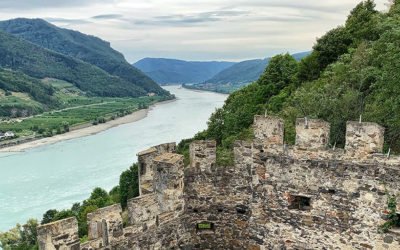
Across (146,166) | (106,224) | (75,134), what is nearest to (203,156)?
(146,166)

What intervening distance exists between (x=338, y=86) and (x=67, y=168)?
49.5 metres

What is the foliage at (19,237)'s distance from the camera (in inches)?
1257

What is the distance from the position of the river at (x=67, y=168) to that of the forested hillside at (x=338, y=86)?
1658 centimetres

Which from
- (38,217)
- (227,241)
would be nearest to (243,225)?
(227,241)

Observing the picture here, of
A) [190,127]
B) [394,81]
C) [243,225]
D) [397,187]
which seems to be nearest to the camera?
[397,187]

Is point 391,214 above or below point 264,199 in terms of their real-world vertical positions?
above

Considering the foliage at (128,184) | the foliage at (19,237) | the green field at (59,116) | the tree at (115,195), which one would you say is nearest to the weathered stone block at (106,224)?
the foliage at (128,184)

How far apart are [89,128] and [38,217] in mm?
60128

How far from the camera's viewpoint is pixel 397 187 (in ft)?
20.7

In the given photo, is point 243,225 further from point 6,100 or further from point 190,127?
point 6,100

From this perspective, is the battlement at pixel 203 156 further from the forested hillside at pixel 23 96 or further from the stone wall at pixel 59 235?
the forested hillside at pixel 23 96

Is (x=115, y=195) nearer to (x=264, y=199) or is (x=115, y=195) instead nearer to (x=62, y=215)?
(x=62, y=215)

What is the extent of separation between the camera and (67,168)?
183ft

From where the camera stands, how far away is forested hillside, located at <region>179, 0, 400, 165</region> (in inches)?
428
